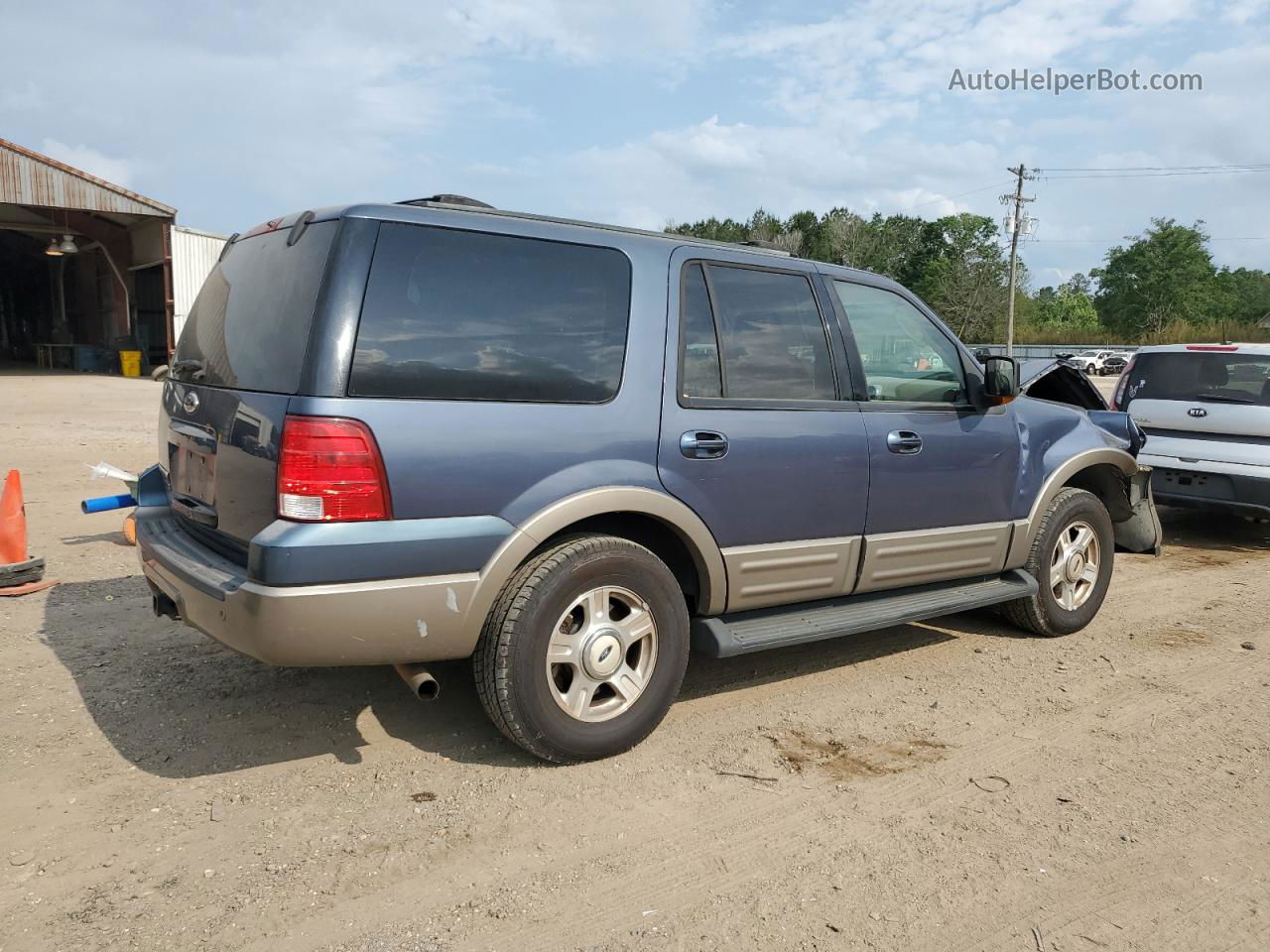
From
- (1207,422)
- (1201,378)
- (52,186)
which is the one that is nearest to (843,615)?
(1207,422)

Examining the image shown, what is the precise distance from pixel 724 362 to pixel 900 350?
3.81ft

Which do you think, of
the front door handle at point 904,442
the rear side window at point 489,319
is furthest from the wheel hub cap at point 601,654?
the front door handle at point 904,442

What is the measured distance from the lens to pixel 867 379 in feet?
14.2

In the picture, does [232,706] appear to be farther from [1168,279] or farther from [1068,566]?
[1168,279]

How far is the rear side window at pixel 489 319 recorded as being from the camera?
3.10 m

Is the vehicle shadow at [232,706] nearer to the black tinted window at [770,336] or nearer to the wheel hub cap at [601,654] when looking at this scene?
the wheel hub cap at [601,654]

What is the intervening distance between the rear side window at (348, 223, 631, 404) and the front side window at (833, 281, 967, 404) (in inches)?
51.9

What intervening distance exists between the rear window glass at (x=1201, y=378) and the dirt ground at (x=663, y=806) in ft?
11.4

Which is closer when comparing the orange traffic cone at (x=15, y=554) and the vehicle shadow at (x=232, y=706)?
the vehicle shadow at (x=232, y=706)

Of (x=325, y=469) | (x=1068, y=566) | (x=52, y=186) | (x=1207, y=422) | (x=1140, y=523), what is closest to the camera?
(x=325, y=469)

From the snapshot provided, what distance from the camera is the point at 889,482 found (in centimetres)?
429

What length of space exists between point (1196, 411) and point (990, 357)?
4.28 metres

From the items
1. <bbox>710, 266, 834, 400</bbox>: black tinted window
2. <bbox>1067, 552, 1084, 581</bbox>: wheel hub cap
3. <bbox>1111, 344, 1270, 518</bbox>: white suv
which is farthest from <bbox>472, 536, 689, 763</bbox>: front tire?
<bbox>1111, 344, 1270, 518</bbox>: white suv

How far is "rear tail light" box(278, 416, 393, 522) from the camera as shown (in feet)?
9.64
